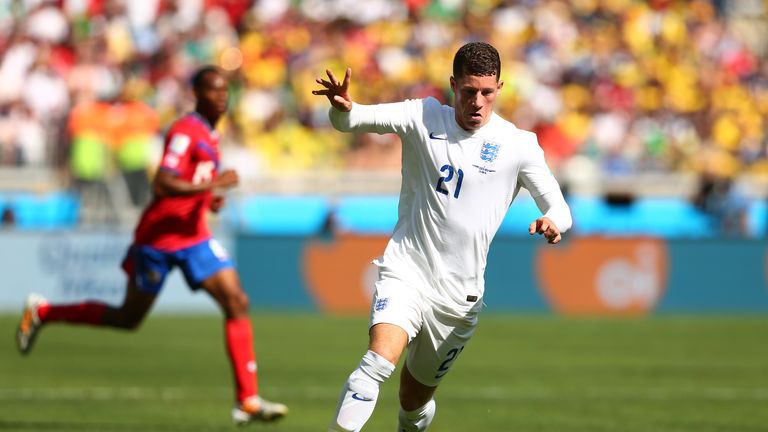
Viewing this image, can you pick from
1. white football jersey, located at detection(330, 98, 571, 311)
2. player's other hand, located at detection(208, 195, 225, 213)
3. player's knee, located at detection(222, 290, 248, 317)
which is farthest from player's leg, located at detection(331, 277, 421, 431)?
player's other hand, located at detection(208, 195, 225, 213)

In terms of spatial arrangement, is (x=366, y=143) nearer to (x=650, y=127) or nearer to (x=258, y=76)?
(x=258, y=76)

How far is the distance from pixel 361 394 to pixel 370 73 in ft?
66.8

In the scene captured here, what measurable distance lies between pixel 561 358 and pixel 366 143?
30.4ft

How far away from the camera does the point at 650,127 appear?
87.2 ft

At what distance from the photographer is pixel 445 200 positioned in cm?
736

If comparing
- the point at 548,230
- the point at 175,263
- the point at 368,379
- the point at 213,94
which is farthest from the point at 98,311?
the point at 548,230

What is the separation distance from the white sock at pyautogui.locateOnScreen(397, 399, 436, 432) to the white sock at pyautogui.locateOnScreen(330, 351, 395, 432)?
0.94 meters

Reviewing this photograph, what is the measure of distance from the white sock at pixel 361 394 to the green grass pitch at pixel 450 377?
10.1 feet

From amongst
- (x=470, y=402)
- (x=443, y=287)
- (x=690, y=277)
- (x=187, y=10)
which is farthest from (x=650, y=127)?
(x=443, y=287)

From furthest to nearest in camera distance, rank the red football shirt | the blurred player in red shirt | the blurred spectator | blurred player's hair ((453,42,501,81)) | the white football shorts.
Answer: the blurred spectator < the red football shirt < the blurred player in red shirt < the white football shorts < blurred player's hair ((453,42,501,81))

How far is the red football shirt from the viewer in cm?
1035

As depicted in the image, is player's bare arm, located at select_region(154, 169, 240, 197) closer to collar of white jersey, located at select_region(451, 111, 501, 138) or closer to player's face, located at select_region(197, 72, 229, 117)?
player's face, located at select_region(197, 72, 229, 117)

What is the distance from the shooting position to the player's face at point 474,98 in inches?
280

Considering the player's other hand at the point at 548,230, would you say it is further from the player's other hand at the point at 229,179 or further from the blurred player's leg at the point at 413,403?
the player's other hand at the point at 229,179
